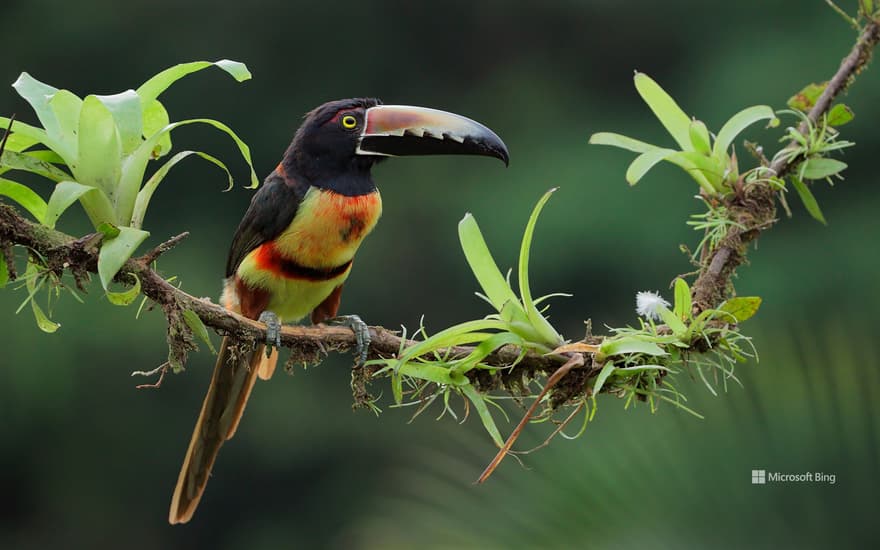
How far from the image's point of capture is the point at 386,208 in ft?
21.9

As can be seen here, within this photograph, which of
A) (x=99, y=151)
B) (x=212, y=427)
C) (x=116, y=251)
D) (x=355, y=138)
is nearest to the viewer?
(x=116, y=251)

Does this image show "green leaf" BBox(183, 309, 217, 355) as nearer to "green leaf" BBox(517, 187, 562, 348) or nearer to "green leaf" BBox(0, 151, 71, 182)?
"green leaf" BBox(0, 151, 71, 182)

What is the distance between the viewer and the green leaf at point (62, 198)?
55.7 inches

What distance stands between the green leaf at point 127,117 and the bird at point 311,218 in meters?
0.68

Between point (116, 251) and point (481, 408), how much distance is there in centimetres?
58

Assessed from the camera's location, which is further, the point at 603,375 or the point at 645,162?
the point at 645,162

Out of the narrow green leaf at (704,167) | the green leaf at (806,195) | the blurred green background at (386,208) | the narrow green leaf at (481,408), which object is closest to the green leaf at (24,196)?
the narrow green leaf at (481,408)

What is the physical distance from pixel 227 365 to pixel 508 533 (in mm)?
671

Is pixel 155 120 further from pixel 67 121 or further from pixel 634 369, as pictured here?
pixel 634 369

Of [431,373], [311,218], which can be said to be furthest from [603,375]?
[311,218]

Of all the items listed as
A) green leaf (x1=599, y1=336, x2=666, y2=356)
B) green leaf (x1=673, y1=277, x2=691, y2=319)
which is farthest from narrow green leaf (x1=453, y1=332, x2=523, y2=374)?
green leaf (x1=673, y1=277, x2=691, y2=319)

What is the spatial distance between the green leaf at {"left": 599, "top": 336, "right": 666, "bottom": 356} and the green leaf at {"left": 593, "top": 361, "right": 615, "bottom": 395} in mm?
19

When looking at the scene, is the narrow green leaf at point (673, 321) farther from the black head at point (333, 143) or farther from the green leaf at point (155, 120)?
the black head at point (333, 143)

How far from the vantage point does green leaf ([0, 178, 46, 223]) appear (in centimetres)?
147
